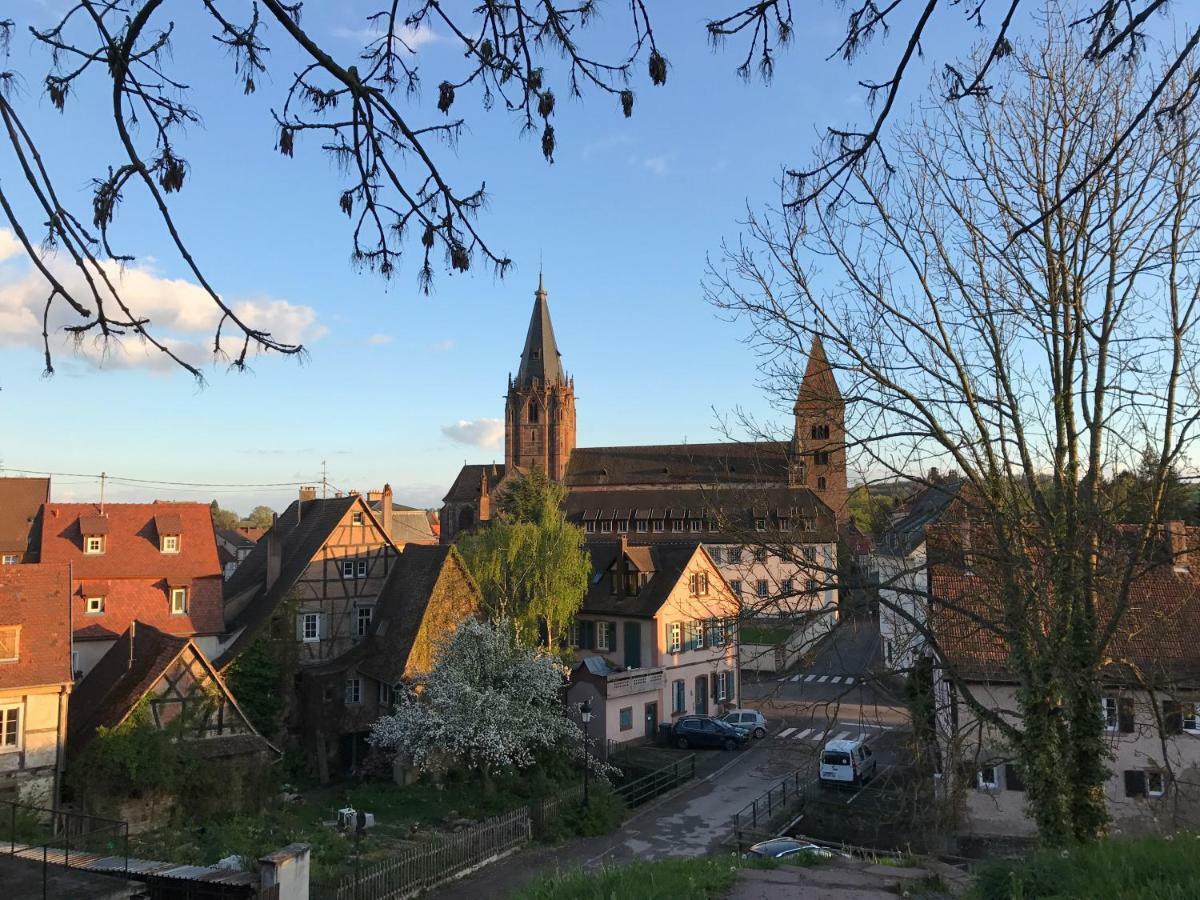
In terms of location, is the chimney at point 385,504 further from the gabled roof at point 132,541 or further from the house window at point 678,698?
the house window at point 678,698

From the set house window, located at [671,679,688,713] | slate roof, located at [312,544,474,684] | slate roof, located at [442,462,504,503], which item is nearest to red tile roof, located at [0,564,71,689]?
slate roof, located at [312,544,474,684]

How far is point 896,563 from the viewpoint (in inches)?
464

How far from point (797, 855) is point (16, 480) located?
50.9 m

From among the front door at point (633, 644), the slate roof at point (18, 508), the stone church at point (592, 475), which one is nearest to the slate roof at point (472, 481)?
the stone church at point (592, 475)

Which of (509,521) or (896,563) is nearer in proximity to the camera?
(896,563)

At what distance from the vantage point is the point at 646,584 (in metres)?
34.8

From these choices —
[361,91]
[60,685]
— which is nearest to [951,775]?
[361,91]

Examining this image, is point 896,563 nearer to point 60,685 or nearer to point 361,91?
point 361,91

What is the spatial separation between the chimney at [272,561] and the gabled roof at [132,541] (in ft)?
5.99

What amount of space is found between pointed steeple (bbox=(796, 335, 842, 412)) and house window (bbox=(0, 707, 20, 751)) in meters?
18.7

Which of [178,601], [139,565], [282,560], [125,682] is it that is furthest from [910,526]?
[139,565]

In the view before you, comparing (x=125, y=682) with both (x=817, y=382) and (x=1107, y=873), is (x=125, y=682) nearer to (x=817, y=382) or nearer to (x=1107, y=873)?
(x=817, y=382)

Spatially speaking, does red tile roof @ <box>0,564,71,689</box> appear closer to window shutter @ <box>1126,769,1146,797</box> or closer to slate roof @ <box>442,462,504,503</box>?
window shutter @ <box>1126,769,1146,797</box>

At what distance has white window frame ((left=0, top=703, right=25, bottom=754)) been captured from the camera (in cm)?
1844
